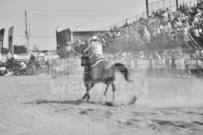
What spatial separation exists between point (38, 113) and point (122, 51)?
14735mm

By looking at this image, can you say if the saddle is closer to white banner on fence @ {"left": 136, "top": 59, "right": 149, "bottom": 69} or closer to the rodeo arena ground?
the rodeo arena ground

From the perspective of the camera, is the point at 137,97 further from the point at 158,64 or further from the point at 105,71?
the point at 158,64

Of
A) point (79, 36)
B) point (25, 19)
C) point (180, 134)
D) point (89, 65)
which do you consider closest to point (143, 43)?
point (89, 65)

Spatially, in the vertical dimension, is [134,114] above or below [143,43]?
below

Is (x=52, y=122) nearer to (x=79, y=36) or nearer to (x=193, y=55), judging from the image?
(x=193, y=55)

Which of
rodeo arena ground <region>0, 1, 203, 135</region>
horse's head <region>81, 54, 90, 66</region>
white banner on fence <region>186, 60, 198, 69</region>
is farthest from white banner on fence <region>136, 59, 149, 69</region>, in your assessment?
horse's head <region>81, 54, 90, 66</region>

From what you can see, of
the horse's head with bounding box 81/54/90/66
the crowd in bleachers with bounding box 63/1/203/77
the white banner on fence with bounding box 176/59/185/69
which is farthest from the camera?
the crowd in bleachers with bounding box 63/1/203/77

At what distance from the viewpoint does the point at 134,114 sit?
6.85 metres

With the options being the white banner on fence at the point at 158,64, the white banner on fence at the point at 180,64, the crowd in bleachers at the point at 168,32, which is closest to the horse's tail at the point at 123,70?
the crowd in bleachers at the point at 168,32

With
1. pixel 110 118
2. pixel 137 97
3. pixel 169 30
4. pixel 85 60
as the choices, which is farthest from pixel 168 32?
pixel 110 118

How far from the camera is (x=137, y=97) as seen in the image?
10008 mm

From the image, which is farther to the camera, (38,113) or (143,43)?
(143,43)

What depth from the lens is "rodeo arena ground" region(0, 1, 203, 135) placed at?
5664 mm

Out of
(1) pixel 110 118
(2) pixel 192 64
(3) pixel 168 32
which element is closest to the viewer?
(1) pixel 110 118
